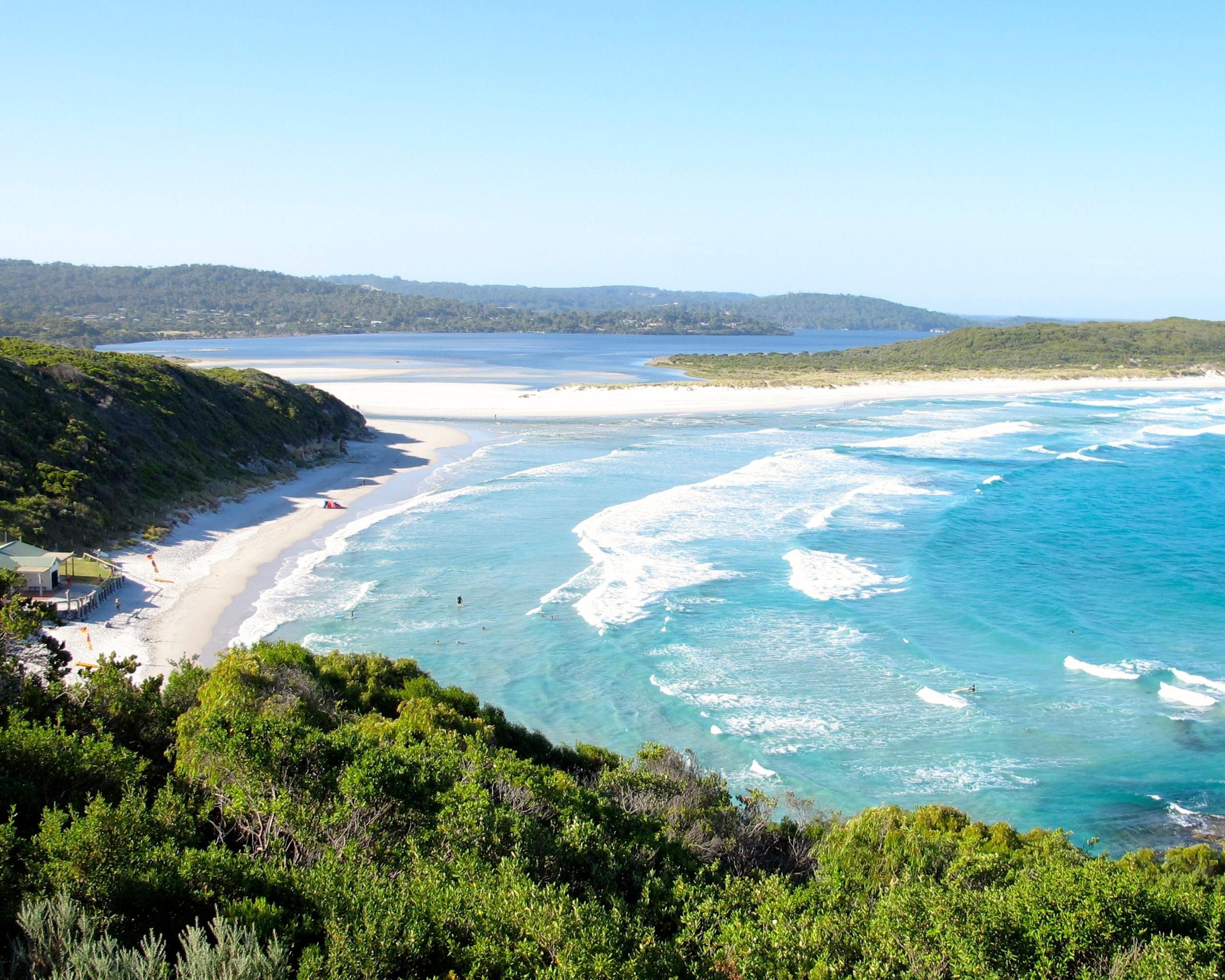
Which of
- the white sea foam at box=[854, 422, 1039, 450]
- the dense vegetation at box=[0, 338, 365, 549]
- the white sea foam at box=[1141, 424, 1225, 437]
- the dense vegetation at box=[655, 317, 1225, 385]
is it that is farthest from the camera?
the dense vegetation at box=[655, 317, 1225, 385]

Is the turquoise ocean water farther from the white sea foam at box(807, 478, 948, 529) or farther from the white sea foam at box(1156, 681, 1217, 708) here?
the white sea foam at box(807, 478, 948, 529)

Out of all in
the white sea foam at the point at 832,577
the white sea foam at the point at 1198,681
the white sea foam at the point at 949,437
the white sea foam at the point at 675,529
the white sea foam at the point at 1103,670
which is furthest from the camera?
the white sea foam at the point at 949,437

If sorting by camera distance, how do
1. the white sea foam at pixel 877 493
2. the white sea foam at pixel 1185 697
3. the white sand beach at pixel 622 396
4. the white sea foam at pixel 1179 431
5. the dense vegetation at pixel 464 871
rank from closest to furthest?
the dense vegetation at pixel 464 871, the white sea foam at pixel 1185 697, the white sea foam at pixel 877 493, the white sea foam at pixel 1179 431, the white sand beach at pixel 622 396

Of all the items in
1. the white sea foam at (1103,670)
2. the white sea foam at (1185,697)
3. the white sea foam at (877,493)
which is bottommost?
the white sea foam at (1185,697)

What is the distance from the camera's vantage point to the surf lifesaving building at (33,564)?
21188mm

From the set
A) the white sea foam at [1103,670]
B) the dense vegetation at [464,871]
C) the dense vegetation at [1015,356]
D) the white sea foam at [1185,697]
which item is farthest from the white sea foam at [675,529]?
the dense vegetation at [1015,356]

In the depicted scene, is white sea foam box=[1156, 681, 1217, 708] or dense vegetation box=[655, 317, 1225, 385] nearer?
white sea foam box=[1156, 681, 1217, 708]

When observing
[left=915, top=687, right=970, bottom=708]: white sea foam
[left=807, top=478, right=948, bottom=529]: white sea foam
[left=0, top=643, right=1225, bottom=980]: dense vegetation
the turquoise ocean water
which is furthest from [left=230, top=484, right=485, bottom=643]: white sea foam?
[left=807, top=478, right=948, bottom=529]: white sea foam

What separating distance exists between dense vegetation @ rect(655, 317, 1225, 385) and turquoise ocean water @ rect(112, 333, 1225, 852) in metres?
59.2

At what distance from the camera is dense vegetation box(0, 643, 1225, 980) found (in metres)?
6.41

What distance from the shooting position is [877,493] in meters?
37.5

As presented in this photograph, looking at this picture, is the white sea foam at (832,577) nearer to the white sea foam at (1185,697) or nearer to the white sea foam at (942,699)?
the white sea foam at (942,699)

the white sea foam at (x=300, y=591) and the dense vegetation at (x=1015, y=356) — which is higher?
the dense vegetation at (x=1015, y=356)

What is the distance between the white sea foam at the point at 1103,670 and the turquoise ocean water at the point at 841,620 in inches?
3.7
